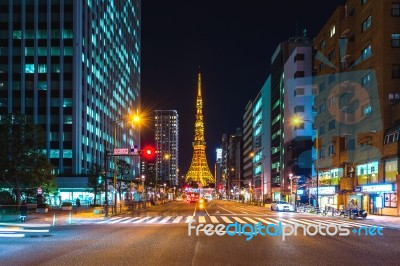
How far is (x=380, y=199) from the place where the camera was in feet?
181

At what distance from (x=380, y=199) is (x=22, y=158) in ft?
127

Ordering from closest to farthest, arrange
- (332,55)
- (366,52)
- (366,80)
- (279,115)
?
(366,80) → (366,52) → (332,55) → (279,115)

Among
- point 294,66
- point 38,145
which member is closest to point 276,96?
point 294,66

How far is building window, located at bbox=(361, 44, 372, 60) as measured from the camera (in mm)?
59275

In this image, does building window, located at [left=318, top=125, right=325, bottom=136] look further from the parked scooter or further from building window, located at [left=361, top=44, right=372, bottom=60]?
the parked scooter

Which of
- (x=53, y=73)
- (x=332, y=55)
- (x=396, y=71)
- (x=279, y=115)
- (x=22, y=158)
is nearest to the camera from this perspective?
(x=396, y=71)

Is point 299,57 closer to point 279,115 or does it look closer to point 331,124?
point 279,115

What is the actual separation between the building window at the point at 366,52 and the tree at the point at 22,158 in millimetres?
38133

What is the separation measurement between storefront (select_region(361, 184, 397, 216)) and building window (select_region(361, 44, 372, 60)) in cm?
1507

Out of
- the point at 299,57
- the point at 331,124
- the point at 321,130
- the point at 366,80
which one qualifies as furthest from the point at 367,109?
the point at 299,57

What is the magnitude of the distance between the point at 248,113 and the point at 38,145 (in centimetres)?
14501

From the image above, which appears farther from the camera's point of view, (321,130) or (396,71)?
(321,130)

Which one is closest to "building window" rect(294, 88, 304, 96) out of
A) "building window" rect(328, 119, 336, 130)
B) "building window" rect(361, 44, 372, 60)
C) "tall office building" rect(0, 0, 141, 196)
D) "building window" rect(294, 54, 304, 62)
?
"building window" rect(294, 54, 304, 62)

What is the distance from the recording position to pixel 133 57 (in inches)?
6663
